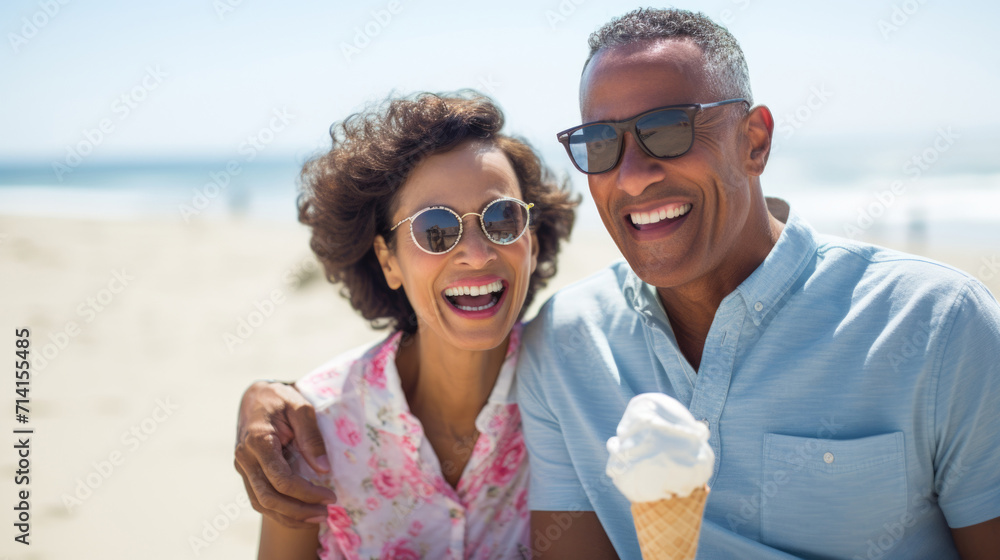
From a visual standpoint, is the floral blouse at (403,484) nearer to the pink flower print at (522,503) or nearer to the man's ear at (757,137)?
the pink flower print at (522,503)

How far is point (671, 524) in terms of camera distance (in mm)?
1932

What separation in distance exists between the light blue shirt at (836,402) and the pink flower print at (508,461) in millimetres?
550

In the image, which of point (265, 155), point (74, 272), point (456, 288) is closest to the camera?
point (456, 288)

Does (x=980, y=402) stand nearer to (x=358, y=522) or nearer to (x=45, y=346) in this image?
(x=358, y=522)

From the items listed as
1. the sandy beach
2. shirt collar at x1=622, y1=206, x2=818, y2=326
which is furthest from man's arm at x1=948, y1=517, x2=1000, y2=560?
the sandy beach

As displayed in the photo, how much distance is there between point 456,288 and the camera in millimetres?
3080

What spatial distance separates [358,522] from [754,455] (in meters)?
1.81

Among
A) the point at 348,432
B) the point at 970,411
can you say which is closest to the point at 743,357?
the point at 970,411

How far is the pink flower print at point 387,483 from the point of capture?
3.31m

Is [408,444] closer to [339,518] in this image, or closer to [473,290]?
[339,518]

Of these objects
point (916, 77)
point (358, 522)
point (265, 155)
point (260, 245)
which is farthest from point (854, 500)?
point (265, 155)

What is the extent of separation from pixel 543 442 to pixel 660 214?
3.71 feet

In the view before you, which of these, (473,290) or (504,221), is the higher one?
(504,221)

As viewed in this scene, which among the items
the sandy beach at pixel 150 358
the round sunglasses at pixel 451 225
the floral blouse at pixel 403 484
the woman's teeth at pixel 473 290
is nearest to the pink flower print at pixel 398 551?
the floral blouse at pixel 403 484
